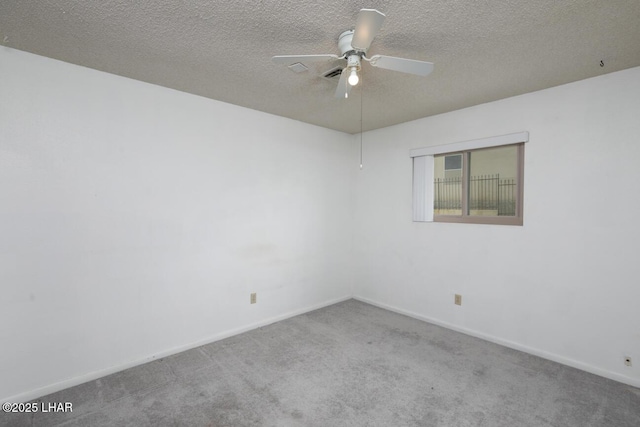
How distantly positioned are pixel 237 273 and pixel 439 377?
2.16m

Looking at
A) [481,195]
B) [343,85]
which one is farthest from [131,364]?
[481,195]

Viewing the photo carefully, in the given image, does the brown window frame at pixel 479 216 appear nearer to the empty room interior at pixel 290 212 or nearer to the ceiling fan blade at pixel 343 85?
the empty room interior at pixel 290 212

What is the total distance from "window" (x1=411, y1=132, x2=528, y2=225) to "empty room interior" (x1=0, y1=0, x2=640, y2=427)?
0.02 metres

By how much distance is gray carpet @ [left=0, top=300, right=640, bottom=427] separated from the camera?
197 cm

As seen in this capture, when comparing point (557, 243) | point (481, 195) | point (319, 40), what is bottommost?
point (557, 243)

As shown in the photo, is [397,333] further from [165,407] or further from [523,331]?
[165,407]

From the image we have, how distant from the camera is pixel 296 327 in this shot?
11.3 feet

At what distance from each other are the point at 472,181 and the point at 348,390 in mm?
2535

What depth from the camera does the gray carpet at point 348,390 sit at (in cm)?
197

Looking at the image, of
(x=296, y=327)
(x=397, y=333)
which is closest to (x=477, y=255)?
(x=397, y=333)

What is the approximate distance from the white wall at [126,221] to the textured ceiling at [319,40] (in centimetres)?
33

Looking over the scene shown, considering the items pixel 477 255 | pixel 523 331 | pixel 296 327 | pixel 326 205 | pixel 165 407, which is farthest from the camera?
pixel 326 205

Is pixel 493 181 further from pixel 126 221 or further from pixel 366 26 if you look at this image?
pixel 126 221

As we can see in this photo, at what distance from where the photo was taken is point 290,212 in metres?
3.80
